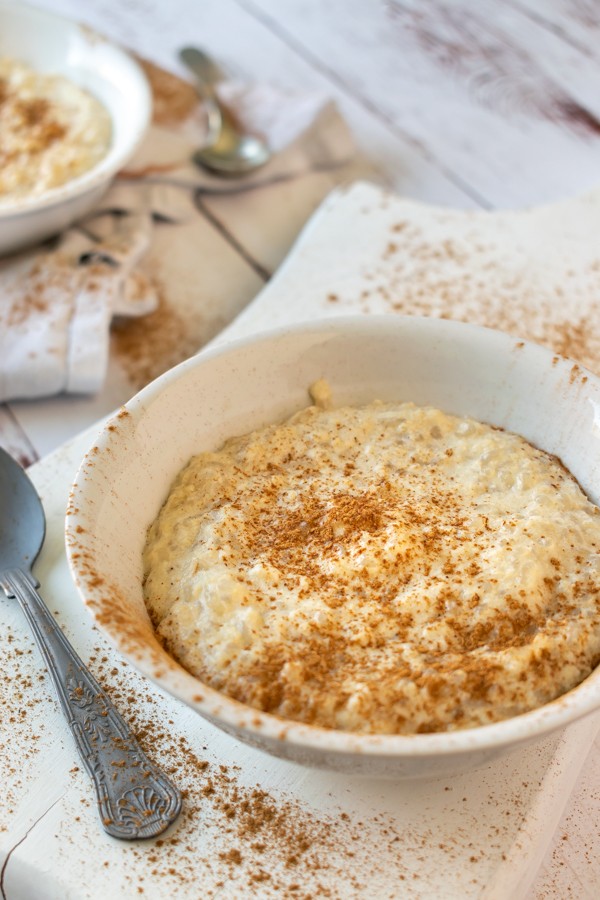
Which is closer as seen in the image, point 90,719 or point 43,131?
point 90,719

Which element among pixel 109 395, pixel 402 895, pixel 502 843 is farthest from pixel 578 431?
pixel 109 395

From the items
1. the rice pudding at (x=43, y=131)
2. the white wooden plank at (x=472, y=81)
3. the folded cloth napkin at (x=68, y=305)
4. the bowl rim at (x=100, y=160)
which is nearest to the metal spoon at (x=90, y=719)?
the folded cloth napkin at (x=68, y=305)

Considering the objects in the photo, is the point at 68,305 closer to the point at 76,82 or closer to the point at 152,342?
the point at 152,342

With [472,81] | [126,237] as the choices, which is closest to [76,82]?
[126,237]

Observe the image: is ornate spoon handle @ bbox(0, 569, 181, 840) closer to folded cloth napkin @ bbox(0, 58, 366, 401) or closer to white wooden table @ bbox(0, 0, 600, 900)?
folded cloth napkin @ bbox(0, 58, 366, 401)

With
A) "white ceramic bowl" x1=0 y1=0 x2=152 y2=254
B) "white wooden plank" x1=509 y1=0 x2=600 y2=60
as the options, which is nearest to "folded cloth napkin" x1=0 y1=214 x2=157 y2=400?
"white ceramic bowl" x1=0 y1=0 x2=152 y2=254

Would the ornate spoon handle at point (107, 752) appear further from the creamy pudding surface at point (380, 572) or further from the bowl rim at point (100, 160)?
the bowl rim at point (100, 160)
